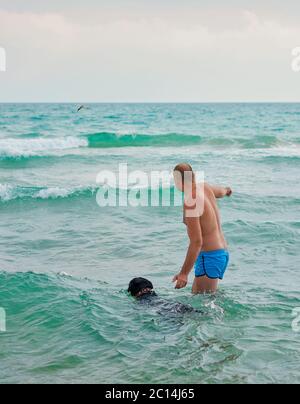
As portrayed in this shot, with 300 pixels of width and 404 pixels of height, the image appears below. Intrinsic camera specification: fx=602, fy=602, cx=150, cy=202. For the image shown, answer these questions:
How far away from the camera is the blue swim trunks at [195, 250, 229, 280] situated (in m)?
6.54

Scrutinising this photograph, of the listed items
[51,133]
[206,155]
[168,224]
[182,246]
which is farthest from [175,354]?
[51,133]

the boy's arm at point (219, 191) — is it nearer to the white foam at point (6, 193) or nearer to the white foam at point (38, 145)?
the white foam at point (6, 193)

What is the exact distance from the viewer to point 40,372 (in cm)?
555

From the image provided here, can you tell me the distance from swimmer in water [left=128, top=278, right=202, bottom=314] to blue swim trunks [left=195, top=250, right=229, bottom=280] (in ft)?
1.43

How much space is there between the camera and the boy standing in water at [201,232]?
5.91 metres

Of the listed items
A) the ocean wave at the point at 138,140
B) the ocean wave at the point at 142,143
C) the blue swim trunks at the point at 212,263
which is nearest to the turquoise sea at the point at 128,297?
the blue swim trunks at the point at 212,263

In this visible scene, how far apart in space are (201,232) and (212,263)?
0.45 m

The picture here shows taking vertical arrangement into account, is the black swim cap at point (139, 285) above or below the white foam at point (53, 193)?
above

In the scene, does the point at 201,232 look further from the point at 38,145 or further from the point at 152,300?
the point at 38,145

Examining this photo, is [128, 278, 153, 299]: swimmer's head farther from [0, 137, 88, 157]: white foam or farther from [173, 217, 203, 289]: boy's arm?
[0, 137, 88, 157]: white foam

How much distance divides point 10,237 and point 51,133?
92.5ft

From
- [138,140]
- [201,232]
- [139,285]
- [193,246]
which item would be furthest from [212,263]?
[138,140]

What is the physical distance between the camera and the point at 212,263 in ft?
21.6

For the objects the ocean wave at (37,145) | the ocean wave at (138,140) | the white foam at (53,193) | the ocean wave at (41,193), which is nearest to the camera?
the ocean wave at (41,193)
